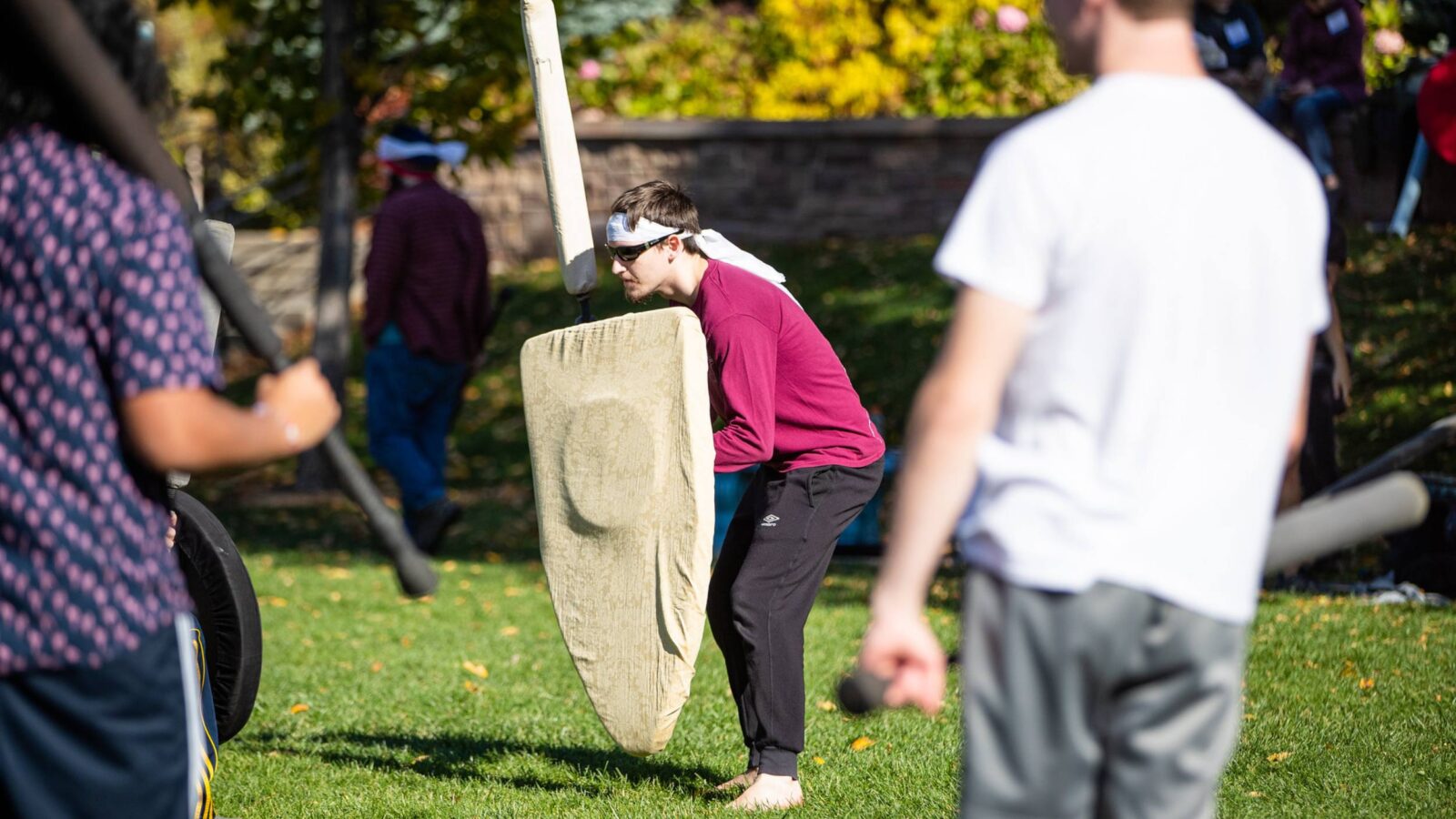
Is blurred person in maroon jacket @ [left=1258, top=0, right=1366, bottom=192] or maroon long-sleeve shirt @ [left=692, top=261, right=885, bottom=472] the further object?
blurred person in maroon jacket @ [left=1258, top=0, right=1366, bottom=192]

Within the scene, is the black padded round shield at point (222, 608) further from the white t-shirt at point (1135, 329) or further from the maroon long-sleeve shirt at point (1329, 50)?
the maroon long-sleeve shirt at point (1329, 50)

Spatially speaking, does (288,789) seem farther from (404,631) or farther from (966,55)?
(966,55)

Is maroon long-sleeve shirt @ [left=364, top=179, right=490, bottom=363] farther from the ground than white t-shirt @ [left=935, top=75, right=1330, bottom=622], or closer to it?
closer to it

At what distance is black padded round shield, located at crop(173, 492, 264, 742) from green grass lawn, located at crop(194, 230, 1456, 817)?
18.7 inches

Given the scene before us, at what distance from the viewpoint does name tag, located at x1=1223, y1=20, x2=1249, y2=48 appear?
8.88m

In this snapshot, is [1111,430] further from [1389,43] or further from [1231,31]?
[1389,43]

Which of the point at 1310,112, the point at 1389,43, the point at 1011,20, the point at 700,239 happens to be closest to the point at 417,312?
the point at 700,239

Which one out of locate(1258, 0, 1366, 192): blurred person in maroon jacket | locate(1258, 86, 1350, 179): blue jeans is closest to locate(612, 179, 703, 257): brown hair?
locate(1258, 86, 1350, 179): blue jeans

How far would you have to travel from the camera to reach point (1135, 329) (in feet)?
6.49

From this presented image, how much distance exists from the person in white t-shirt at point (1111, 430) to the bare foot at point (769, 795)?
2143mm

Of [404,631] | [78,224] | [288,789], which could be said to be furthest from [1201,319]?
[404,631]

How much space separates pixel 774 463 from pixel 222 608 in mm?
1512

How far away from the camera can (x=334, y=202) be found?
36.2 ft

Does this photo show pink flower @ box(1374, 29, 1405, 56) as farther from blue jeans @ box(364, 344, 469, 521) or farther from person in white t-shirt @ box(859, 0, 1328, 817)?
person in white t-shirt @ box(859, 0, 1328, 817)
